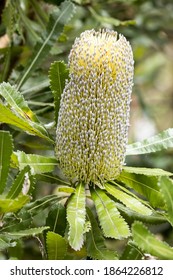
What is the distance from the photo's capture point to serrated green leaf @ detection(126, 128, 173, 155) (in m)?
1.25

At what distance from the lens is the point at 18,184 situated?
1.04 metres

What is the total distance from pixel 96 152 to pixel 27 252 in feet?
2.95

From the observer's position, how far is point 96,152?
1150 mm

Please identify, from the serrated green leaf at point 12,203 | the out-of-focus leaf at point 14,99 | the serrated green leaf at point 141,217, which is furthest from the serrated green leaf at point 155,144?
the serrated green leaf at point 12,203

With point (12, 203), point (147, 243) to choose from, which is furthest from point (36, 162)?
point (147, 243)

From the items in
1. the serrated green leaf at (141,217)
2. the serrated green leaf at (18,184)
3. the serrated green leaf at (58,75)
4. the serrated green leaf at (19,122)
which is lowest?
the serrated green leaf at (141,217)

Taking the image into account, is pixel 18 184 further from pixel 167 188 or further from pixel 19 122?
pixel 167 188

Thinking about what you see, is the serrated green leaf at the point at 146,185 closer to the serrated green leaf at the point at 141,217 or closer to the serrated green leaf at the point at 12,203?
the serrated green leaf at the point at 141,217

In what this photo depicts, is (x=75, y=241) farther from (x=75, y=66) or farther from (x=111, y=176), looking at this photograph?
(x=75, y=66)

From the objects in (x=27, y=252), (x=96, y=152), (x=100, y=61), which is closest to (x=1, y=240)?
Answer: (x=96, y=152)

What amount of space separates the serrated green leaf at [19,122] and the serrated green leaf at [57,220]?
0.47 feet

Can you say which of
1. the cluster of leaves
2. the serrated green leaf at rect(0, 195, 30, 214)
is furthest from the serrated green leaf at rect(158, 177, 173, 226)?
the serrated green leaf at rect(0, 195, 30, 214)

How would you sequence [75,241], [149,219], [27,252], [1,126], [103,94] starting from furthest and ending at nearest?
[27,252] < [1,126] < [149,219] < [103,94] < [75,241]

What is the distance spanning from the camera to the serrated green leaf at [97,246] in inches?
44.5
